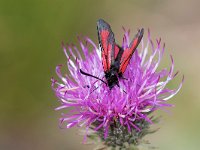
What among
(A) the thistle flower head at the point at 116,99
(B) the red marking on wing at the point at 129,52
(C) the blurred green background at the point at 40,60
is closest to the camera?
(B) the red marking on wing at the point at 129,52

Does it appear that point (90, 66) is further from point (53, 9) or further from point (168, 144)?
point (53, 9)

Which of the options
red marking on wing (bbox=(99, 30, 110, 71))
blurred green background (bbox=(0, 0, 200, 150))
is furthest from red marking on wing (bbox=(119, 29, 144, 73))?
blurred green background (bbox=(0, 0, 200, 150))

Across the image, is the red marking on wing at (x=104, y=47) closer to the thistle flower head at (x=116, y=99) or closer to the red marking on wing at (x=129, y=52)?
the red marking on wing at (x=129, y=52)

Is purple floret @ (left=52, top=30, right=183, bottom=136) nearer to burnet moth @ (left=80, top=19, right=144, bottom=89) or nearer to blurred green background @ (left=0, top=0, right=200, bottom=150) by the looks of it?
burnet moth @ (left=80, top=19, right=144, bottom=89)

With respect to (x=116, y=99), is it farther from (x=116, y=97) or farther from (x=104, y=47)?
(x=104, y=47)

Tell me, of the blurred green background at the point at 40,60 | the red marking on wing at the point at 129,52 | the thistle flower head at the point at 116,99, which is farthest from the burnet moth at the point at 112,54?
the blurred green background at the point at 40,60

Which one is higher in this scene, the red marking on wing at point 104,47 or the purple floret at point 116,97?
the red marking on wing at point 104,47

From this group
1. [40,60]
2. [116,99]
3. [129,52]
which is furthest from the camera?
[40,60]

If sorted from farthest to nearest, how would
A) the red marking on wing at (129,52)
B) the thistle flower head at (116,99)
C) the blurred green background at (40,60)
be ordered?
the blurred green background at (40,60) → the thistle flower head at (116,99) → the red marking on wing at (129,52)

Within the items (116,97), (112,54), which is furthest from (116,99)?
(112,54)
